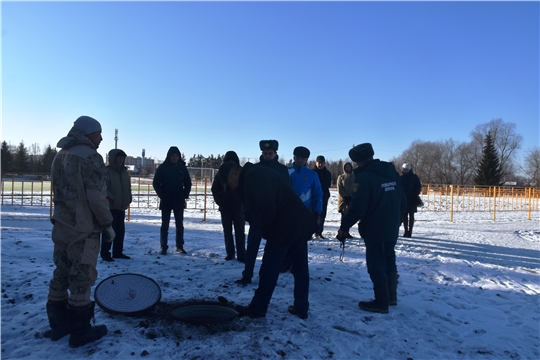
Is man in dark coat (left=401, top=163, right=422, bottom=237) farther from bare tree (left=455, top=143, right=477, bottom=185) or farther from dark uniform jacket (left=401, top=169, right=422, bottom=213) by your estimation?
bare tree (left=455, top=143, right=477, bottom=185)

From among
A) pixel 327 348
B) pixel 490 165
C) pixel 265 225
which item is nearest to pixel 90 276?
pixel 265 225

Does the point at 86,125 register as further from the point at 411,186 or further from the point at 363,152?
the point at 411,186

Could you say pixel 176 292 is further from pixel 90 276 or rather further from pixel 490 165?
pixel 490 165

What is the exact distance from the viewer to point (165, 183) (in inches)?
284

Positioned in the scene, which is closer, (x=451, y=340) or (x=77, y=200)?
(x=77, y=200)

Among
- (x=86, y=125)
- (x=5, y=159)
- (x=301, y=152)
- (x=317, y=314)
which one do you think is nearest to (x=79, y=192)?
(x=86, y=125)

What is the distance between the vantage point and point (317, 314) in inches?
165

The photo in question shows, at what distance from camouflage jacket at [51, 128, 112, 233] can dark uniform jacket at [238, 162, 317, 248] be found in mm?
1340

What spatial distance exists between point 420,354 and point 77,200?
328cm

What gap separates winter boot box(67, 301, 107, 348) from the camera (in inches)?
125

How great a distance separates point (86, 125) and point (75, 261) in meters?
1.20

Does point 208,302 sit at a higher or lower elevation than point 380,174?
lower

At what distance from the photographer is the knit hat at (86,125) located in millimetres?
3445

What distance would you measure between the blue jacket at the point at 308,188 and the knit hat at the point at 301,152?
0.85 ft
